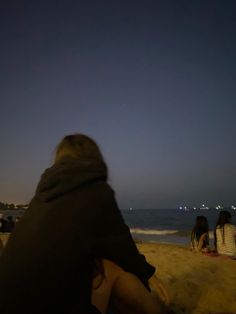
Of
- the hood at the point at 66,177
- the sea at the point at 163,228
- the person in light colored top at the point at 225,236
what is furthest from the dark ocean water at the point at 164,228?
the hood at the point at 66,177

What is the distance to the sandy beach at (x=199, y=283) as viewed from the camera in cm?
429

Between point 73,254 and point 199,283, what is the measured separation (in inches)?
155

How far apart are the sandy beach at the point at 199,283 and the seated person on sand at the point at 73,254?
6.62 ft

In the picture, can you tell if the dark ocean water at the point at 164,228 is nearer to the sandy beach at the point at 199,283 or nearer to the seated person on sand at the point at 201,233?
the seated person on sand at the point at 201,233

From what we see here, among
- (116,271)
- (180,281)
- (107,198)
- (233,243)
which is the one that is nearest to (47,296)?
(116,271)

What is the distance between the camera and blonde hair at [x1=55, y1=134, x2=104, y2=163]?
2207 millimetres

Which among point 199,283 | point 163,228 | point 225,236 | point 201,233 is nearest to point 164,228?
point 163,228

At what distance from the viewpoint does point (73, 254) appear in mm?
1845

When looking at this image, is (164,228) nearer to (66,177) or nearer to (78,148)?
(78,148)

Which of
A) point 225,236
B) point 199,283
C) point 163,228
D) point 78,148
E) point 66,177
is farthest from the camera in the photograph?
point 163,228

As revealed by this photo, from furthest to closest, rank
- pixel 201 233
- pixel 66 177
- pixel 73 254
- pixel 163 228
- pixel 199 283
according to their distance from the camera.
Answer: pixel 163 228 → pixel 201 233 → pixel 199 283 → pixel 66 177 → pixel 73 254

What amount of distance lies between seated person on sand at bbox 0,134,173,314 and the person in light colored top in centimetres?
651

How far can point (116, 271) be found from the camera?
2.04 metres

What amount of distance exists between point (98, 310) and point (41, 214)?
0.59 m
